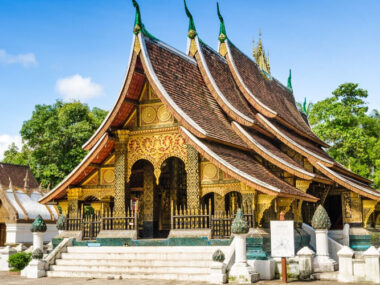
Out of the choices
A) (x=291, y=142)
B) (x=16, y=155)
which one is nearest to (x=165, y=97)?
(x=291, y=142)

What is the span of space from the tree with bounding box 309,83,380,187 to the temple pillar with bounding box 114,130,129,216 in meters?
20.9

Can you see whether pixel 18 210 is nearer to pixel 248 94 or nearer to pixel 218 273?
pixel 248 94

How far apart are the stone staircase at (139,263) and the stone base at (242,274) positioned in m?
0.58

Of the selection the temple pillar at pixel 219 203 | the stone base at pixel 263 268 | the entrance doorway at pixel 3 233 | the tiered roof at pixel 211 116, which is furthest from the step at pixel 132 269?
the entrance doorway at pixel 3 233

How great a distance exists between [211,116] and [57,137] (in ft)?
A: 74.0

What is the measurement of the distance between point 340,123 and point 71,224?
81.1ft

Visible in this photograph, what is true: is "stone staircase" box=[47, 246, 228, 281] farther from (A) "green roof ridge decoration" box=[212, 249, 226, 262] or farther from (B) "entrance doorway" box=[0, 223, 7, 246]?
(B) "entrance doorway" box=[0, 223, 7, 246]

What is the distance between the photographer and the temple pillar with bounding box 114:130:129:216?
14.6 m

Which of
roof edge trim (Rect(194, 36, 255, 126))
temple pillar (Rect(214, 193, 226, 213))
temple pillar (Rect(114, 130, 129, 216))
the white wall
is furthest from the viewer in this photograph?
the white wall

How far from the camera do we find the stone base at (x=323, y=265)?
12805mm

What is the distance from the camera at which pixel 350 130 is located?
111 ft

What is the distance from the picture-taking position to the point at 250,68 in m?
21.3

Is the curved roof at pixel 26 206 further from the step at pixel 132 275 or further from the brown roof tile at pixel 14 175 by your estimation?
the step at pixel 132 275

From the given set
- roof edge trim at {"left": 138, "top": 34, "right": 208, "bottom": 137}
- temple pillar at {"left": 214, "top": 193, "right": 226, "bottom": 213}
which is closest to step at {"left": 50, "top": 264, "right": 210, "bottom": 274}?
temple pillar at {"left": 214, "top": 193, "right": 226, "bottom": 213}
